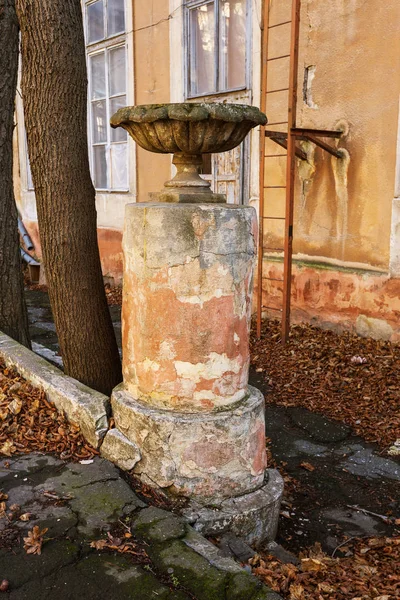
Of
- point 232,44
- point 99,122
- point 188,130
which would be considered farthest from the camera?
point 99,122

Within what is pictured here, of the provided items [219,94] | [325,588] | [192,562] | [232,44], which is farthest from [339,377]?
[232,44]

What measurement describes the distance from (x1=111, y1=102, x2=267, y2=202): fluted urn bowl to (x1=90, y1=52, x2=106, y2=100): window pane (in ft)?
27.8

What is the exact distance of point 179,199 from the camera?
2.98 metres

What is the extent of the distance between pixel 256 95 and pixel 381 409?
4.49m

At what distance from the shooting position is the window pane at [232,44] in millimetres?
7754

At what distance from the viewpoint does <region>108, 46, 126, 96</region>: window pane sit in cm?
1026

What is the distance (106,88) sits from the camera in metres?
10.7

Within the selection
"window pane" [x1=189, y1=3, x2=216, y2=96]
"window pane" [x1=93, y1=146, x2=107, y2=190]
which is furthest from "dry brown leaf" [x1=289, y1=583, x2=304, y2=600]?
"window pane" [x1=93, y1=146, x2=107, y2=190]

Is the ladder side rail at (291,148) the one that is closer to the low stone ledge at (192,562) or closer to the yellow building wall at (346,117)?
the yellow building wall at (346,117)

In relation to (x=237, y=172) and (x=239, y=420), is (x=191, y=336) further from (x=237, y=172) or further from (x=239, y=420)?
(x=237, y=172)

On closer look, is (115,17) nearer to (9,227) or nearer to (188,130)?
(9,227)

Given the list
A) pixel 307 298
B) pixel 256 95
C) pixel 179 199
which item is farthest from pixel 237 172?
pixel 179 199

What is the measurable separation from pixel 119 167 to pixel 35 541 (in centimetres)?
891

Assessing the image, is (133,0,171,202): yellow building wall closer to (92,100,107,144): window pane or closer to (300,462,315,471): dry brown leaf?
(92,100,107,144): window pane
